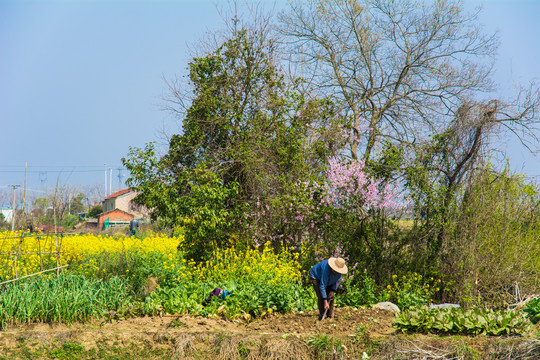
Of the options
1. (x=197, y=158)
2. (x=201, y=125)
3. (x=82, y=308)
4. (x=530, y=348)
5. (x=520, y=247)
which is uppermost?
(x=201, y=125)

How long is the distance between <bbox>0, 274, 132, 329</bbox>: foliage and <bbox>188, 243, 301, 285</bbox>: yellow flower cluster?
186 cm

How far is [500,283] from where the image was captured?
8812 millimetres

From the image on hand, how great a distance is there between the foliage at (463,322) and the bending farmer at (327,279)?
41.3 inches

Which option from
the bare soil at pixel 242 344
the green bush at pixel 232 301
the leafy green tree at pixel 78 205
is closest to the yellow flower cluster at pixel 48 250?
the green bush at pixel 232 301

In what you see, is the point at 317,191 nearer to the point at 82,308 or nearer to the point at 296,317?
the point at 296,317

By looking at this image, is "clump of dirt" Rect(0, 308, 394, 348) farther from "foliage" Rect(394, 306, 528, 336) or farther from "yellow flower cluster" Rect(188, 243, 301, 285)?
"yellow flower cluster" Rect(188, 243, 301, 285)

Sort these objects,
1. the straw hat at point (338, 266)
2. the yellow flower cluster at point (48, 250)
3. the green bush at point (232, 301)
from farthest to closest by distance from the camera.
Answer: the yellow flower cluster at point (48, 250) < the green bush at point (232, 301) < the straw hat at point (338, 266)

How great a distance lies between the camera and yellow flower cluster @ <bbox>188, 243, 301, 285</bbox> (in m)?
8.56

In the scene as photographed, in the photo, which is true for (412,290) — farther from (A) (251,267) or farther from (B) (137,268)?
(B) (137,268)

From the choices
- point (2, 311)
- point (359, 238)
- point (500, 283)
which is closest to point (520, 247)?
point (500, 283)

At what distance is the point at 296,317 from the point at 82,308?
320cm

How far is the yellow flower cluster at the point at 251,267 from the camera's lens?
8.56m

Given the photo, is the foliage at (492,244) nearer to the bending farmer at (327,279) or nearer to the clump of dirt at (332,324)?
the clump of dirt at (332,324)

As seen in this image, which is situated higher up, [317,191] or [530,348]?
[317,191]
